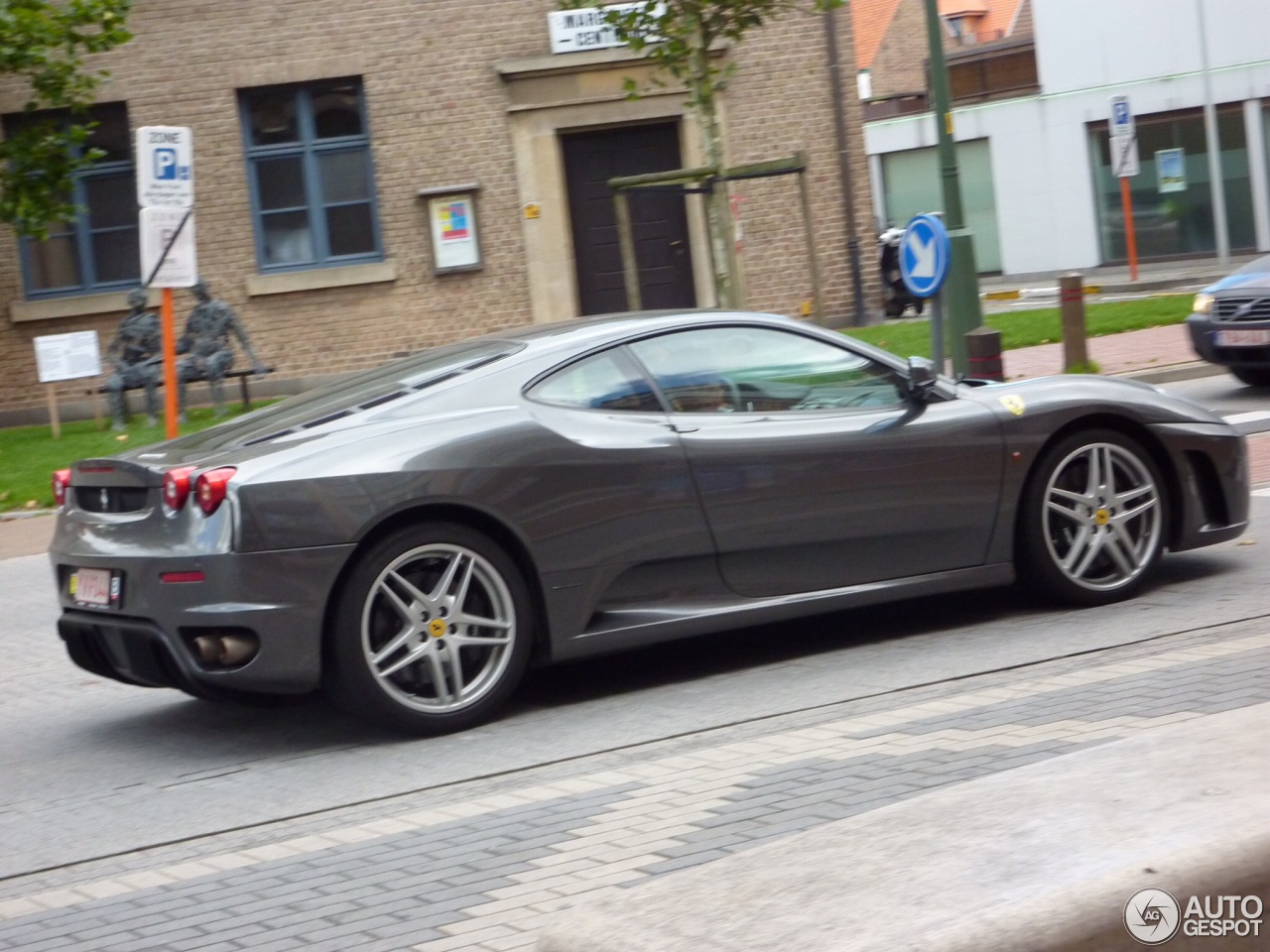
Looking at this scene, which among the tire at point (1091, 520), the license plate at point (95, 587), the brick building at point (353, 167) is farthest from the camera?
the brick building at point (353, 167)

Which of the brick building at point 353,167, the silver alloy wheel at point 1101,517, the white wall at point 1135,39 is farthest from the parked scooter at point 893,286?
the silver alloy wheel at point 1101,517

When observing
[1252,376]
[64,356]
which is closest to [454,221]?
[64,356]

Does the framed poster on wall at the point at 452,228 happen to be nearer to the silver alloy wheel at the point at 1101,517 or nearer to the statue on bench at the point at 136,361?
the statue on bench at the point at 136,361

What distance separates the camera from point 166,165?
11398 millimetres

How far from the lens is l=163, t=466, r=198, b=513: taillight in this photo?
18.6 feet

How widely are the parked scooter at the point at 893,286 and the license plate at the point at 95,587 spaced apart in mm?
20752

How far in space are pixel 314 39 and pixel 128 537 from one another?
17.2 meters

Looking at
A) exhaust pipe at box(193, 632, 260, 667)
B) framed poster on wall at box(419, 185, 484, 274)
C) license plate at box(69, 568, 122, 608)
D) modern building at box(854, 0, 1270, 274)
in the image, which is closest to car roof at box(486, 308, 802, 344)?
exhaust pipe at box(193, 632, 260, 667)

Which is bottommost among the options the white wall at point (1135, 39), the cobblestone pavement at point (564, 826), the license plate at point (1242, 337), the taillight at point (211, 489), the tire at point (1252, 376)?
the cobblestone pavement at point (564, 826)

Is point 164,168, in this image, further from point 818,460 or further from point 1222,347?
point 1222,347

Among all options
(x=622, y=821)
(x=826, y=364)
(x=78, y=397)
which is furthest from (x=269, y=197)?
(x=622, y=821)

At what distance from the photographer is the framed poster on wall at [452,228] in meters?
22.2

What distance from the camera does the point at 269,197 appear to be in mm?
22281

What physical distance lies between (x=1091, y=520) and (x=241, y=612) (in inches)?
135
